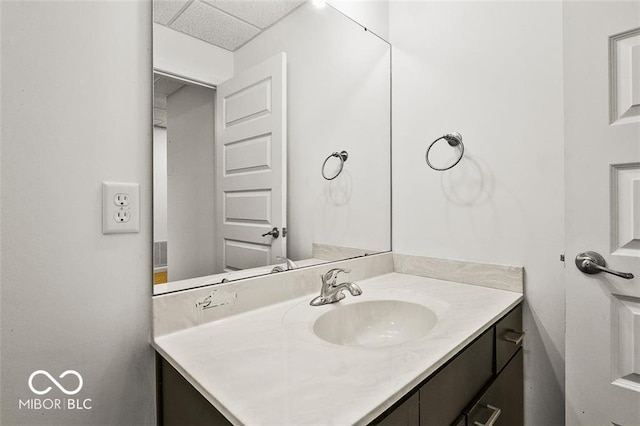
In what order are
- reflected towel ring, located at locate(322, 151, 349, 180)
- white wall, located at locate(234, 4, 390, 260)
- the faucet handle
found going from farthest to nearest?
reflected towel ring, located at locate(322, 151, 349, 180)
white wall, located at locate(234, 4, 390, 260)
the faucet handle

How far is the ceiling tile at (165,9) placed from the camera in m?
0.84

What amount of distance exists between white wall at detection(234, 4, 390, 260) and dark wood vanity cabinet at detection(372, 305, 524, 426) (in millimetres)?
624

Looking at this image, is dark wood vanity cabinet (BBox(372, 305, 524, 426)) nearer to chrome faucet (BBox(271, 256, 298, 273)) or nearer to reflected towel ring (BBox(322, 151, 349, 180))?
chrome faucet (BBox(271, 256, 298, 273))

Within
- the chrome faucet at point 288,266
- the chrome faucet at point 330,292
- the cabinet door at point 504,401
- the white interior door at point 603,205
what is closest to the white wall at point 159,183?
the chrome faucet at point 288,266

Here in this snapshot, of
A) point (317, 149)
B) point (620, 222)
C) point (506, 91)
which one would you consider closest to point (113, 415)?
point (317, 149)

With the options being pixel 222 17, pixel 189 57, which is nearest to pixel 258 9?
pixel 222 17

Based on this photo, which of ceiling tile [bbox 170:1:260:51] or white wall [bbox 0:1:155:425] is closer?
white wall [bbox 0:1:155:425]

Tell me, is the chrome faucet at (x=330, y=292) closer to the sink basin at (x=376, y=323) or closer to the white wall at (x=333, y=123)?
the sink basin at (x=376, y=323)

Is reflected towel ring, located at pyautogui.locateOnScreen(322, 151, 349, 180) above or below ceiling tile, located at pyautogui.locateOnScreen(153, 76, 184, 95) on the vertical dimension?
below

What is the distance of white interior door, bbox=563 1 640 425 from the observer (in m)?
0.90

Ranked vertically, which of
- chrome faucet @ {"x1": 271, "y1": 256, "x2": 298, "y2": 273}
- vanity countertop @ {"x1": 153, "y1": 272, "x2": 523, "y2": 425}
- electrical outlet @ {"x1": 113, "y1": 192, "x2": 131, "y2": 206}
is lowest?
vanity countertop @ {"x1": 153, "y1": 272, "x2": 523, "y2": 425}

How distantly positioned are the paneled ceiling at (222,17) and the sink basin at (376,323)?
0.89 m

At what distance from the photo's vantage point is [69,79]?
0.72 m

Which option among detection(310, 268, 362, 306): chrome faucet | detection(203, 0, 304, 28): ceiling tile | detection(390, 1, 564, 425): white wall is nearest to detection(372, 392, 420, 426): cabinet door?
detection(310, 268, 362, 306): chrome faucet
